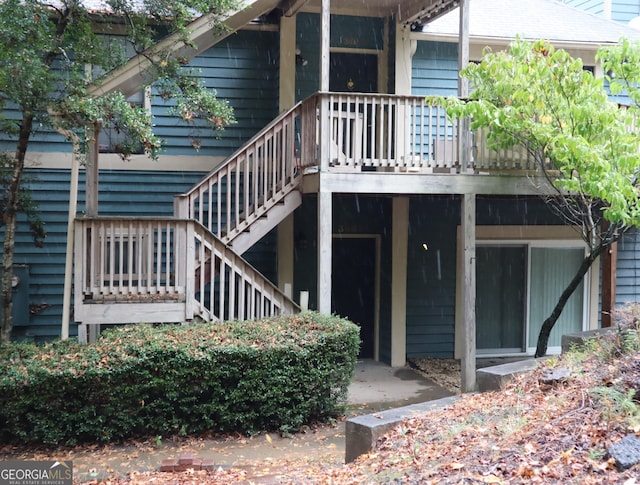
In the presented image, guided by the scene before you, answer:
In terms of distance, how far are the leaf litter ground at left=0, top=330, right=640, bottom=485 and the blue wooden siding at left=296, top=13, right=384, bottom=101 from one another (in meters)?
6.51

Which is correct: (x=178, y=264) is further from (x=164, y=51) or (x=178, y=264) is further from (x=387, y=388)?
(x=387, y=388)

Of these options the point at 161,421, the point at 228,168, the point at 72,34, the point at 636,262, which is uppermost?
the point at 72,34

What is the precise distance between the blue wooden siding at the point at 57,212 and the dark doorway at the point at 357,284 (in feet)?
10.3

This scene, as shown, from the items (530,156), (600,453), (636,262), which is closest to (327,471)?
(600,453)

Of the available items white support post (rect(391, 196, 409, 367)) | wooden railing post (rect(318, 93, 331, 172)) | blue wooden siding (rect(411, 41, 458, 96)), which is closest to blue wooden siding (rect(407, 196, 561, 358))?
white support post (rect(391, 196, 409, 367))

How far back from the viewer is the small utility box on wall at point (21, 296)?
10.3 metres

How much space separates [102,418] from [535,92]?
6375 millimetres

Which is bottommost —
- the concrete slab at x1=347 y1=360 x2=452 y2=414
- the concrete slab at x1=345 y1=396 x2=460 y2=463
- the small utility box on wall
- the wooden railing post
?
the concrete slab at x1=347 y1=360 x2=452 y2=414

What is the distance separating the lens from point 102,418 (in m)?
7.37

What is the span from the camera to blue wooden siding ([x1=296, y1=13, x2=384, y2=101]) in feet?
37.4

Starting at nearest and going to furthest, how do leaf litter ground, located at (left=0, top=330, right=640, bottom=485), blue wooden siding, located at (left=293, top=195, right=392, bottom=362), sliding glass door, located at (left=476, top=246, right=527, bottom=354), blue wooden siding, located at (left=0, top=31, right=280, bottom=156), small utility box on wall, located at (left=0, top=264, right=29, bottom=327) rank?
leaf litter ground, located at (left=0, top=330, right=640, bottom=485)
small utility box on wall, located at (left=0, top=264, right=29, bottom=327)
blue wooden siding, located at (left=0, top=31, right=280, bottom=156)
blue wooden siding, located at (left=293, top=195, right=392, bottom=362)
sliding glass door, located at (left=476, top=246, right=527, bottom=354)

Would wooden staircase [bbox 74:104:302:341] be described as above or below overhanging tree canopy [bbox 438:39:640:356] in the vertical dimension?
below

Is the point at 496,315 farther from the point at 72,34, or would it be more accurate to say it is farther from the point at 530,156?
the point at 72,34

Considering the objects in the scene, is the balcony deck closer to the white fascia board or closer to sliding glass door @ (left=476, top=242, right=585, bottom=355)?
the white fascia board
